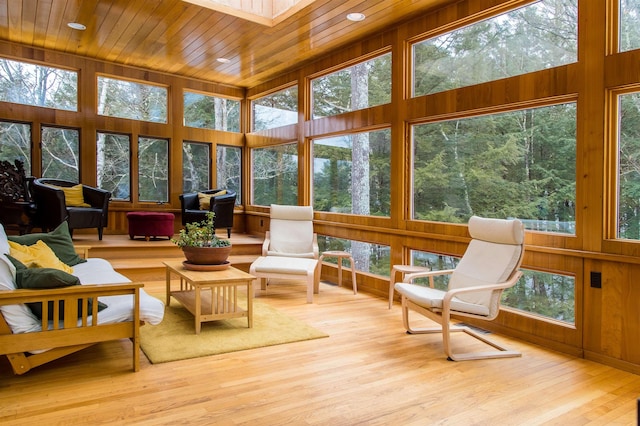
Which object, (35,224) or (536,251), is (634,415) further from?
(35,224)

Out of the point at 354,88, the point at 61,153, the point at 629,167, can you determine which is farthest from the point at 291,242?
the point at 61,153

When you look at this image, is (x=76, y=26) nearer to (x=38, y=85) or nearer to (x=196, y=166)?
(x=38, y=85)

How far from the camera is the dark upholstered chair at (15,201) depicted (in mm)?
5844

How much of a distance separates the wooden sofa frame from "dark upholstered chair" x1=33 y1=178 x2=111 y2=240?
11.6 ft

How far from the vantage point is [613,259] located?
3.21 m

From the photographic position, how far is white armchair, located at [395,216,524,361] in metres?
3.32

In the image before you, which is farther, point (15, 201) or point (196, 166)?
point (196, 166)

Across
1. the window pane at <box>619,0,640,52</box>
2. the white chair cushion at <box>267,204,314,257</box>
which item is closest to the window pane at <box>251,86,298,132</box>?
the white chair cushion at <box>267,204,314,257</box>

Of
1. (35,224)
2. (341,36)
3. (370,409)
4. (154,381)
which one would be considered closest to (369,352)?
(370,409)

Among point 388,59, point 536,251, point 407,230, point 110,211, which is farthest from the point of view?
point 110,211

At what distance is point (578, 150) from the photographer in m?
3.47

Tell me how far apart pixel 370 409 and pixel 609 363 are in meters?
1.95

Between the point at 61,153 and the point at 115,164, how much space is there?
78 centimetres

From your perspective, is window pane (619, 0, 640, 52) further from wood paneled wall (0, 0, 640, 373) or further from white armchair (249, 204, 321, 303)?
white armchair (249, 204, 321, 303)
